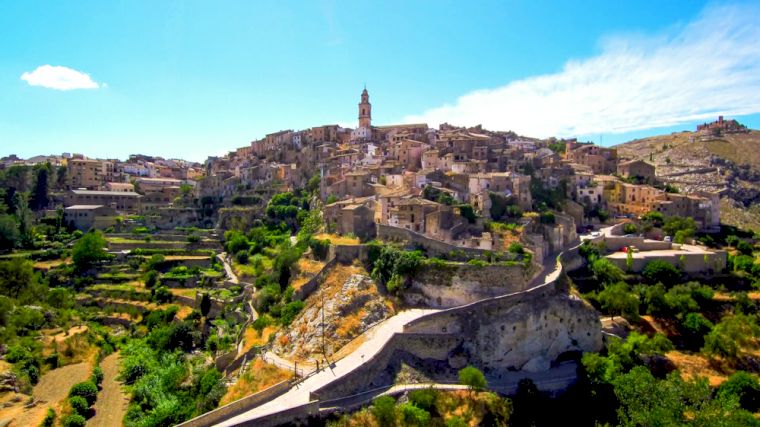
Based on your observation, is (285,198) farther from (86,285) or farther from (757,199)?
(757,199)

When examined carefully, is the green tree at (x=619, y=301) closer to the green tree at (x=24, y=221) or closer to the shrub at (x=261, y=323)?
the shrub at (x=261, y=323)

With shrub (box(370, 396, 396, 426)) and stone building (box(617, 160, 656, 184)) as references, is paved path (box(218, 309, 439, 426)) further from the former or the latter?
stone building (box(617, 160, 656, 184))

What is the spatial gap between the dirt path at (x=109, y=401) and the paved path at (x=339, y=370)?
9067 mm

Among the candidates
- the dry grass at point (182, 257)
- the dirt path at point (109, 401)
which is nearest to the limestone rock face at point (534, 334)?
the dirt path at point (109, 401)

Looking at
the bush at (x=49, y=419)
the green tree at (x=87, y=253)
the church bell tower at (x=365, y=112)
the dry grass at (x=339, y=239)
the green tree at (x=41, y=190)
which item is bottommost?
the bush at (x=49, y=419)

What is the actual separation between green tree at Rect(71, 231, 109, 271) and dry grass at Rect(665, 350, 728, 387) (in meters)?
38.5

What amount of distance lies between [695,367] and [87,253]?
132ft

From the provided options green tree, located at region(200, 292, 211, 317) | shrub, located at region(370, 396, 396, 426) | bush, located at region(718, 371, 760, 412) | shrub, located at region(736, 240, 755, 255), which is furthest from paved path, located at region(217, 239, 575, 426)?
shrub, located at region(736, 240, 755, 255)

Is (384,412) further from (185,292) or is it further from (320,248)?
(185,292)

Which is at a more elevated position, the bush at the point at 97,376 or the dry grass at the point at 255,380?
the dry grass at the point at 255,380

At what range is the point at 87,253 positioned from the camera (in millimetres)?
38062

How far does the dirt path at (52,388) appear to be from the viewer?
74.3ft

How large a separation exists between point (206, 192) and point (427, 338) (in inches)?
Result: 1405

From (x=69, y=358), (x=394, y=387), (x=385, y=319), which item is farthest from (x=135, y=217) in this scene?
(x=394, y=387)
